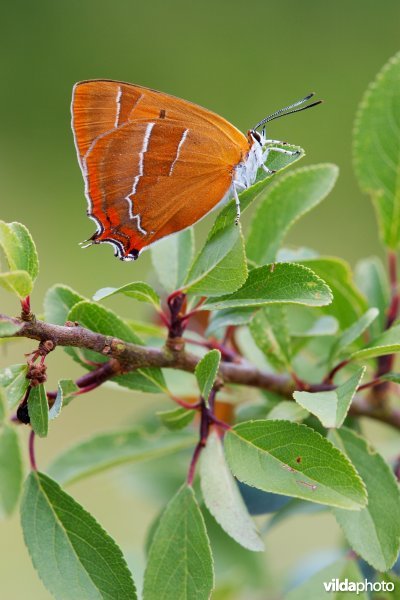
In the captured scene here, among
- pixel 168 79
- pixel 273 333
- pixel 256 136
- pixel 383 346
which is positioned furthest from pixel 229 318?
pixel 168 79

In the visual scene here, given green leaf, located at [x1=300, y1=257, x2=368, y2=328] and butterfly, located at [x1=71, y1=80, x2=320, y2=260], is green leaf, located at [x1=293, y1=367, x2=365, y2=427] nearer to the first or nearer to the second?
green leaf, located at [x1=300, y1=257, x2=368, y2=328]

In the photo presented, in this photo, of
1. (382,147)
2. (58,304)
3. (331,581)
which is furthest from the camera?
(382,147)

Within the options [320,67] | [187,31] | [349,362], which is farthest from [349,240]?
[349,362]

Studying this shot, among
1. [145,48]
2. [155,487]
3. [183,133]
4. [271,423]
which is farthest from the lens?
[145,48]

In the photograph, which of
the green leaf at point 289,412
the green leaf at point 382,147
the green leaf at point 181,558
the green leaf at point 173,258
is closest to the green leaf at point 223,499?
the green leaf at point 181,558

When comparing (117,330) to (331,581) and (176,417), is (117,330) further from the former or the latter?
(331,581)

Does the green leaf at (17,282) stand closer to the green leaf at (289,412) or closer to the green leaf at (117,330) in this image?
the green leaf at (117,330)

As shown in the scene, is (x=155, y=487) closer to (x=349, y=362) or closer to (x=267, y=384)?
(x=267, y=384)

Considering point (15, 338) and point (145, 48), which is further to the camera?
point (145, 48)
